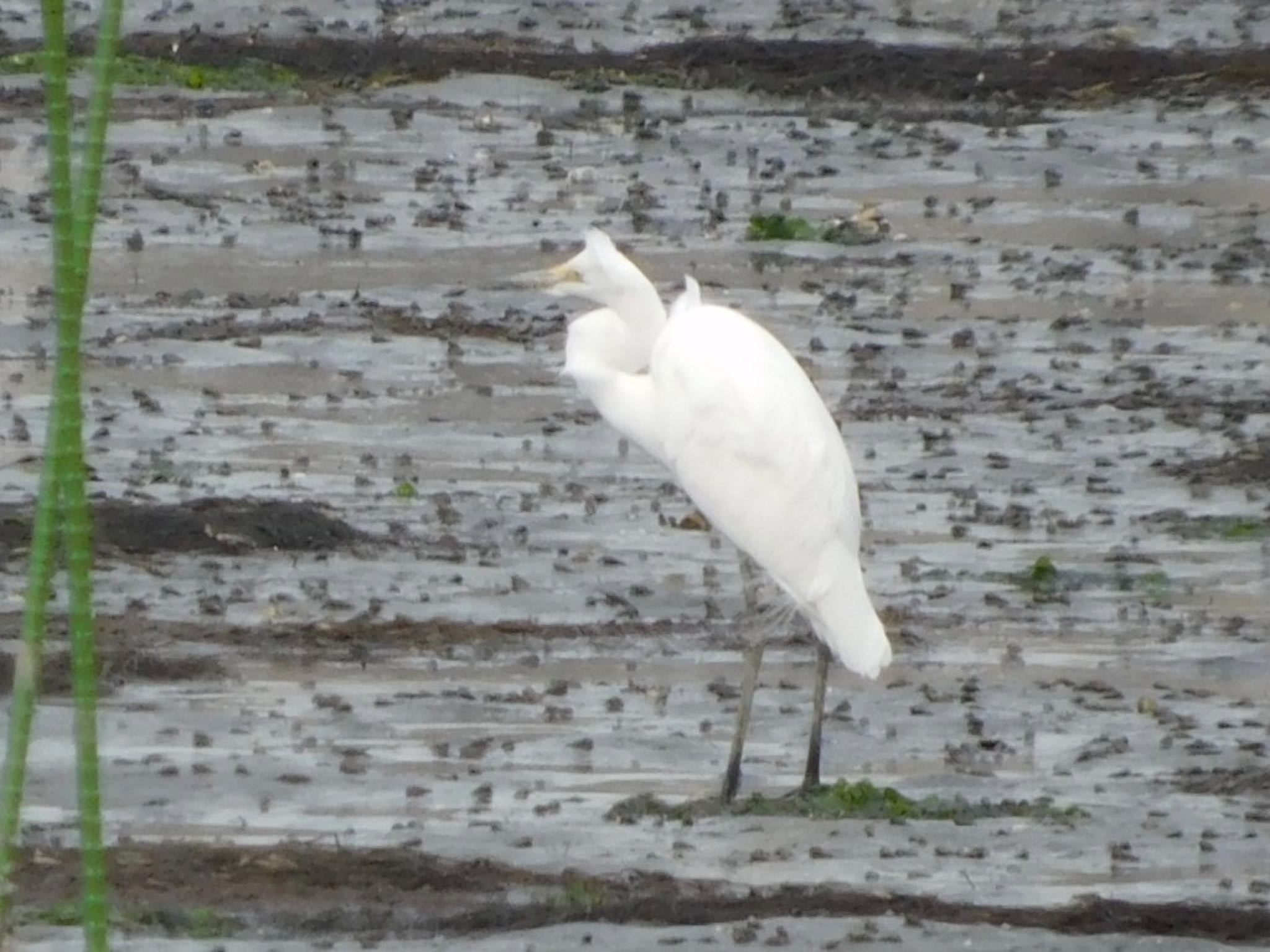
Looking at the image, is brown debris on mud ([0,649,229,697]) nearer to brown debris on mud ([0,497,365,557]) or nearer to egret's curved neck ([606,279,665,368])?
brown debris on mud ([0,497,365,557])

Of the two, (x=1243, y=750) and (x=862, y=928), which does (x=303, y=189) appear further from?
(x=862, y=928)

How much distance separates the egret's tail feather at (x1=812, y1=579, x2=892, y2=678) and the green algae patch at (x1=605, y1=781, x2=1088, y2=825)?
0.82 feet

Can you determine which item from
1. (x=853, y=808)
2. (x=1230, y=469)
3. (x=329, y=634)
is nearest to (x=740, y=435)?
(x=853, y=808)

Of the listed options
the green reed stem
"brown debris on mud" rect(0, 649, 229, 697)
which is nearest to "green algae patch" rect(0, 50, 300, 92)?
"brown debris on mud" rect(0, 649, 229, 697)

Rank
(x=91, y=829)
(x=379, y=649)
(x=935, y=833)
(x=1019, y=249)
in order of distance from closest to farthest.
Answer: (x=91, y=829)
(x=935, y=833)
(x=379, y=649)
(x=1019, y=249)

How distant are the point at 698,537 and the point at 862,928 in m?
2.74

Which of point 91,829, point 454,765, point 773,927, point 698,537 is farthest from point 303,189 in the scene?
point 91,829

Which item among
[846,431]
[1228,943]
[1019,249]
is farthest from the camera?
[1019,249]

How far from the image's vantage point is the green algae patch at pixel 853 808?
17.7 feet

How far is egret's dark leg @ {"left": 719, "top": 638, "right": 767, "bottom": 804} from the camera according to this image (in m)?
5.57

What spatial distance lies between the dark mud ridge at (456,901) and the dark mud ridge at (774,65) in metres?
8.05

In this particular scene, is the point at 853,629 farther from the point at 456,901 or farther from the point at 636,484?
the point at 636,484

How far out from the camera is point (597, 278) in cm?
623

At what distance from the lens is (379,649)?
650cm
